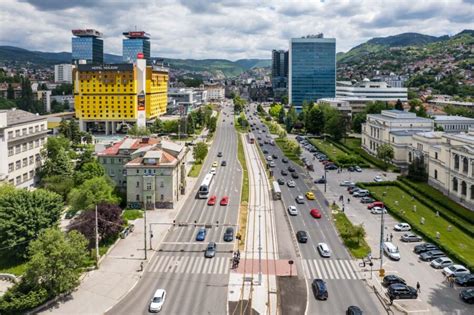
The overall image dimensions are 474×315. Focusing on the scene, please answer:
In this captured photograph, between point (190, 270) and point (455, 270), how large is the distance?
28.1 metres

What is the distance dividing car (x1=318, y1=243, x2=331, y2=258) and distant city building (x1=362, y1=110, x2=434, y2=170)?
55418mm

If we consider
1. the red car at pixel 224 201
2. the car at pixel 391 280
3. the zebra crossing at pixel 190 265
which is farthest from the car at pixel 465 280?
the red car at pixel 224 201

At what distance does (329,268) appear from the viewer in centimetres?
5053

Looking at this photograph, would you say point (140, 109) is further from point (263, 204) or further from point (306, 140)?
point (263, 204)

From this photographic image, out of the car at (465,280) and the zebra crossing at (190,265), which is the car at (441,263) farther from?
the zebra crossing at (190,265)

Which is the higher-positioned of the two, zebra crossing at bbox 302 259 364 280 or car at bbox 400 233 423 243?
car at bbox 400 233 423 243

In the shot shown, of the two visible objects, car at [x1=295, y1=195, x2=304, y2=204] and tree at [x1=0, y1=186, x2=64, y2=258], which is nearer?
tree at [x1=0, y1=186, x2=64, y2=258]

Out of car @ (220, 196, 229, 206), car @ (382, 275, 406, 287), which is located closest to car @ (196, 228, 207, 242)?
car @ (220, 196, 229, 206)

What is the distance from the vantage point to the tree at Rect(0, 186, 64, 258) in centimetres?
5175

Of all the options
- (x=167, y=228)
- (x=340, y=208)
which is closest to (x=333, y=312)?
(x=167, y=228)

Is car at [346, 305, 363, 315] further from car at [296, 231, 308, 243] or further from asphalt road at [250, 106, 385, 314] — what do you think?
car at [296, 231, 308, 243]

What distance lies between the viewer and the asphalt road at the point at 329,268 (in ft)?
138

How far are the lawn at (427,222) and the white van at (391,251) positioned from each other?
18.4 ft

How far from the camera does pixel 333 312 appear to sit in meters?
40.5
